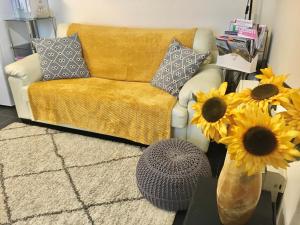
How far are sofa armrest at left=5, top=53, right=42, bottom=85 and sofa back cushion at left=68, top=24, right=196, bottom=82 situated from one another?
498mm

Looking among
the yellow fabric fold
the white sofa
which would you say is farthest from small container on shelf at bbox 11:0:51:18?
the yellow fabric fold

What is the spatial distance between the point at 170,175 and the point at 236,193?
735mm

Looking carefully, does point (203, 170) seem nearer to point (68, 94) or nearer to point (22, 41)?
point (68, 94)

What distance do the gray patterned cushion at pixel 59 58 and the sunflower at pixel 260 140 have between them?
2200 millimetres

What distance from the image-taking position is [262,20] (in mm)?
2426

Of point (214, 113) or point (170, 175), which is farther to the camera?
point (170, 175)

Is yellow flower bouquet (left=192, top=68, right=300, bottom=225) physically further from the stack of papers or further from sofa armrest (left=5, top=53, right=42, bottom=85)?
sofa armrest (left=5, top=53, right=42, bottom=85)

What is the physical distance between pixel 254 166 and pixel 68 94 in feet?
6.31

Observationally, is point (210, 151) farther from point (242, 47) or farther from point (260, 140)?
point (260, 140)

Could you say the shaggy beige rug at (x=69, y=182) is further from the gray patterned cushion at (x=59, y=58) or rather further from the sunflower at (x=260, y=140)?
the sunflower at (x=260, y=140)

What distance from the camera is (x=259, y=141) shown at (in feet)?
1.93

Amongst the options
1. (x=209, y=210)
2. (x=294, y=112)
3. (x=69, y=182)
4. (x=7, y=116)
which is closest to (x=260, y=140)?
(x=294, y=112)

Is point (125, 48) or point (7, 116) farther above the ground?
point (125, 48)

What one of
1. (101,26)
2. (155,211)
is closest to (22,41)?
(101,26)
